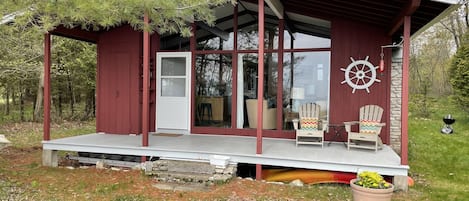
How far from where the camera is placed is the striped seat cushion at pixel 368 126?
602cm

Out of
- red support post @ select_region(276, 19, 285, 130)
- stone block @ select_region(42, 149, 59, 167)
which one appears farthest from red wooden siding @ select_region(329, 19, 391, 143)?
stone block @ select_region(42, 149, 59, 167)

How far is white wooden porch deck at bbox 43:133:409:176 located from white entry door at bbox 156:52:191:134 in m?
0.62

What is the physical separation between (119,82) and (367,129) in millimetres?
5166

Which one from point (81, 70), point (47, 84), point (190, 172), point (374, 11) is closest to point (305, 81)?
point (374, 11)

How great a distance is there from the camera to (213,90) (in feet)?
24.3

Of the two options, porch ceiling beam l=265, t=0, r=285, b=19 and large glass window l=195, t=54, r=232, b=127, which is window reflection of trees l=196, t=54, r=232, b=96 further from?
porch ceiling beam l=265, t=0, r=285, b=19

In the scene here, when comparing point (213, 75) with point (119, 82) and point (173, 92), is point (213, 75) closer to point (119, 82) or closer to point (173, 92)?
point (173, 92)

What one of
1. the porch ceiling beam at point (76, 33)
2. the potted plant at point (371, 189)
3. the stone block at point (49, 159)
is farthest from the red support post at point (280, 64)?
the stone block at point (49, 159)

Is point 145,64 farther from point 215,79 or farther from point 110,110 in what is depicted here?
point 110,110

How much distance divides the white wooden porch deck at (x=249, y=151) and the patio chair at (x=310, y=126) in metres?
0.18

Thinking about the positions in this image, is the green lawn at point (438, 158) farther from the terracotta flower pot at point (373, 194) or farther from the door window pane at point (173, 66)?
the door window pane at point (173, 66)

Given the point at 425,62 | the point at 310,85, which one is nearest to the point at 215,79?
the point at 310,85

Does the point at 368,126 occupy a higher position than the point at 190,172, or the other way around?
the point at 368,126

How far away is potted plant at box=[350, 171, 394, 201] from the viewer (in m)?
3.93
